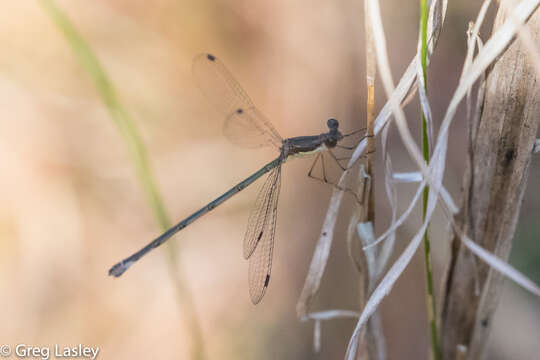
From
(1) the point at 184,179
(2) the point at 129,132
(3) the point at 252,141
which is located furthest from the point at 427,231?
(1) the point at 184,179

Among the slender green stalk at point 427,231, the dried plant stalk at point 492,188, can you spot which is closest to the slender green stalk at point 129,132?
the slender green stalk at point 427,231

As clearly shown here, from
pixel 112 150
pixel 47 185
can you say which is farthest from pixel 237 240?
pixel 47 185

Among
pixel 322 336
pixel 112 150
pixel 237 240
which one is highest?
pixel 112 150

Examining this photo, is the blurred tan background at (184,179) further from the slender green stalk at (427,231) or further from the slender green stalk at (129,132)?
the slender green stalk at (427,231)

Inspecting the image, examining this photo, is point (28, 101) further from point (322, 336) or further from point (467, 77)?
point (467, 77)

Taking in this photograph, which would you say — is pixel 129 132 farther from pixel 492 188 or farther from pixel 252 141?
pixel 492 188

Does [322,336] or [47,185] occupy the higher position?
[47,185]

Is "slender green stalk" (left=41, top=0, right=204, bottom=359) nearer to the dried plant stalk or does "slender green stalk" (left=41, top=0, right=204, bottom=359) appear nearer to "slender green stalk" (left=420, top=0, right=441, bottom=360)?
"slender green stalk" (left=420, top=0, right=441, bottom=360)
